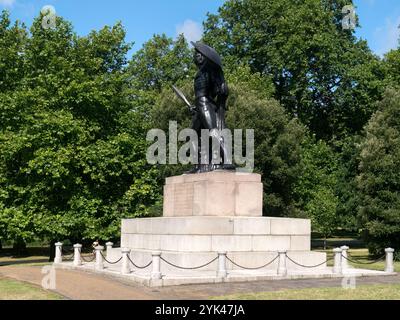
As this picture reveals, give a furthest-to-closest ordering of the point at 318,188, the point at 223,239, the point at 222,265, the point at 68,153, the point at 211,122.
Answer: the point at 318,188 → the point at 68,153 → the point at 211,122 → the point at 223,239 → the point at 222,265

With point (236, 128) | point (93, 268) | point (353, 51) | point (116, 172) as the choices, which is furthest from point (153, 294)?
point (353, 51)

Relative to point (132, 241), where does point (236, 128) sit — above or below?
above

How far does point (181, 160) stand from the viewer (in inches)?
1378

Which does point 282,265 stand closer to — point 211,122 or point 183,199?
point 183,199

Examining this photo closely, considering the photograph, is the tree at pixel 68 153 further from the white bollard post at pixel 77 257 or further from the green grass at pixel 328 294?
the green grass at pixel 328 294

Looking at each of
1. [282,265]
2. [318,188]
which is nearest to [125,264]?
[282,265]

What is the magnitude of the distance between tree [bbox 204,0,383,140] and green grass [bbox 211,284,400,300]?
31267 mm

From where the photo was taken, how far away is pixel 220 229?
18.3 m

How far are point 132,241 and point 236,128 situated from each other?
1476 centimetres

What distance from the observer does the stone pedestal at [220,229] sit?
18031mm

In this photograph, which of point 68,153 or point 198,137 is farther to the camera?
point 68,153

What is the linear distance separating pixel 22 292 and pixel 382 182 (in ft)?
69.3
